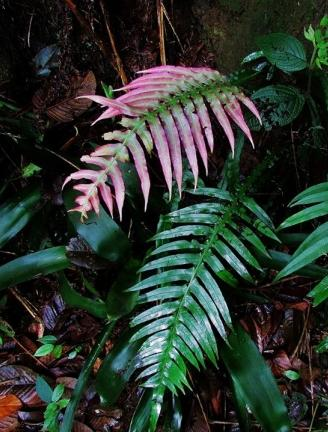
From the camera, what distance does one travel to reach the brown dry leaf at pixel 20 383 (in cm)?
199

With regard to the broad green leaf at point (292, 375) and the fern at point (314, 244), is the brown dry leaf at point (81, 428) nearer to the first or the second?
the broad green leaf at point (292, 375)

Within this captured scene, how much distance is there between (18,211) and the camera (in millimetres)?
1942

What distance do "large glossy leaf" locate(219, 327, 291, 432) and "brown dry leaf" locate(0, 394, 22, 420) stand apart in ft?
2.99

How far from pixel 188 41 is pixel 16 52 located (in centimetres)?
74

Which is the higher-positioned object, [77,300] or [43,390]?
[77,300]

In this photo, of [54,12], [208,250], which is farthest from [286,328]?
[54,12]

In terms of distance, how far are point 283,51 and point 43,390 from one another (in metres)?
1.57

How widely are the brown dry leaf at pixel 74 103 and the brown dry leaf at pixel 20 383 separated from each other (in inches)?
42.3

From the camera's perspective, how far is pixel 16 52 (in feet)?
6.84

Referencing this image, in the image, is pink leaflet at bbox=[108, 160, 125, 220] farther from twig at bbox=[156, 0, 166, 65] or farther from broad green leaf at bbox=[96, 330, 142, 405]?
twig at bbox=[156, 0, 166, 65]

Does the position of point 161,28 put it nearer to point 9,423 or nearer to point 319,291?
point 319,291

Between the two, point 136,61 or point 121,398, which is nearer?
point 121,398

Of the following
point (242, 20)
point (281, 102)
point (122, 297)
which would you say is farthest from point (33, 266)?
point (242, 20)

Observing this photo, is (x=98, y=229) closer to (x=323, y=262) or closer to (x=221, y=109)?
(x=221, y=109)
